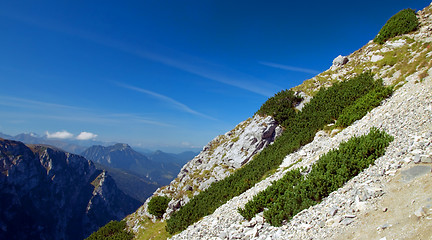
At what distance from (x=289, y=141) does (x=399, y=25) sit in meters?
29.2

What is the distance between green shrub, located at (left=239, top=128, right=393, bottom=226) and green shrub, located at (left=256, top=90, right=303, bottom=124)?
58.5ft

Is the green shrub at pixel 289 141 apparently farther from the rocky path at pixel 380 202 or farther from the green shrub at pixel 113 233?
the green shrub at pixel 113 233

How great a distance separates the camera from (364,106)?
19.8 metres

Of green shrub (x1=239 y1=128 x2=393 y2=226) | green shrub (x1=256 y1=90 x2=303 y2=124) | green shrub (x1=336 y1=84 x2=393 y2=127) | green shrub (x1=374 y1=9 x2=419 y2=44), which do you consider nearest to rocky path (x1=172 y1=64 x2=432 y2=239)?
green shrub (x1=239 y1=128 x2=393 y2=226)

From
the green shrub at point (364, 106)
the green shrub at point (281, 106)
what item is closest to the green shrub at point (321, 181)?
the green shrub at point (364, 106)

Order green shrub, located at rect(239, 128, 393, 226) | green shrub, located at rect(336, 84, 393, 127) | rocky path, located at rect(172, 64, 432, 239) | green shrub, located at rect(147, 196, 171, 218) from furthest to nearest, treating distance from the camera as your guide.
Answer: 1. green shrub, located at rect(147, 196, 171, 218)
2. green shrub, located at rect(336, 84, 393, 127)
3. green shrub, located at rect(239, 128, 393, 226)
4. rocky path, located at rect(172, 64, 432, 239)

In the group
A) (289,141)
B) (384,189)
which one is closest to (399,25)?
(289,141)

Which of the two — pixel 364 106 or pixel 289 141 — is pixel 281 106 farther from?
pixel 364 106

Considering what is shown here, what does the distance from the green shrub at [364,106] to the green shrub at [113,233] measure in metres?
32.2

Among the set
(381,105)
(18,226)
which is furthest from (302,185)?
(18,226)

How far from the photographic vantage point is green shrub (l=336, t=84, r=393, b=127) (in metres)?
18.9

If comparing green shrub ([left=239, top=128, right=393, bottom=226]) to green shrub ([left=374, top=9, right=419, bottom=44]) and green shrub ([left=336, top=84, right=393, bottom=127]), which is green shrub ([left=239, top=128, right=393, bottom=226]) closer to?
green shrub ([left=336, top=84, right=393, bottom=127])

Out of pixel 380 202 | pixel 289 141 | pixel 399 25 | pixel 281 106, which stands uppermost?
pixel 399 25

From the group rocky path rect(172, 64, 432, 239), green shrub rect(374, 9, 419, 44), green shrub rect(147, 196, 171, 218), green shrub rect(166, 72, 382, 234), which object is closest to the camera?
rocky path rect(172, 64, 432, 239)
